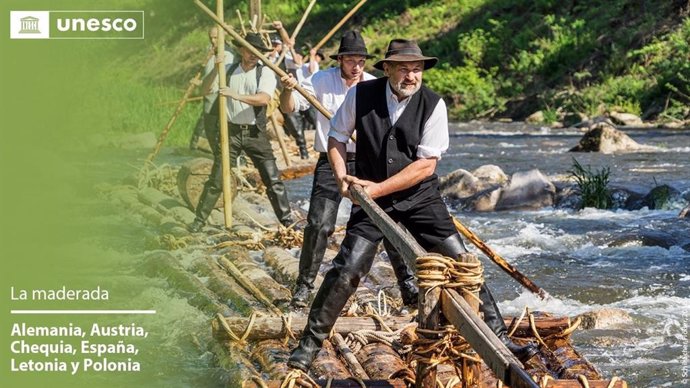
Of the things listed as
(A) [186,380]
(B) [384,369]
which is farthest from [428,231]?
(A) [186,380]

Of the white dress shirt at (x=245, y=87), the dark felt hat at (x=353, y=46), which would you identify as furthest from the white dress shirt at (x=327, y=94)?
the white dress shirt at (x=245, y=87)

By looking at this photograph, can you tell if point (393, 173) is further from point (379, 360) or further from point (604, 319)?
point (604, 319)

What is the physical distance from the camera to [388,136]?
18.1 feet

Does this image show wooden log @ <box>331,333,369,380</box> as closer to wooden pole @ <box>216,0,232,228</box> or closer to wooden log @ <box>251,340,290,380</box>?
wooden log @ <box>251,340,290,380</box>

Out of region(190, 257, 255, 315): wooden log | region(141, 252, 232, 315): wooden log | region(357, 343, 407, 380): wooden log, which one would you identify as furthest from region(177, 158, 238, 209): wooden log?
region(357, 343, 407, 380): wooden log

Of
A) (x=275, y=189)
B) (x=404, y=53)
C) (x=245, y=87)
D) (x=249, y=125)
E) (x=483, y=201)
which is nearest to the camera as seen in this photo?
(x=404, y=53)

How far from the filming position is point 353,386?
5117 millimetres

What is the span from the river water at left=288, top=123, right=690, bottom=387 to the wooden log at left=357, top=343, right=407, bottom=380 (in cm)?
147

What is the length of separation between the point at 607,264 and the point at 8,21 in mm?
5896

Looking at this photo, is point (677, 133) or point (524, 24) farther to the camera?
point (524, 24)

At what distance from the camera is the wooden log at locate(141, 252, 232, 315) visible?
292 inches

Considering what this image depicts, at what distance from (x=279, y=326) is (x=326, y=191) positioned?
1469mm

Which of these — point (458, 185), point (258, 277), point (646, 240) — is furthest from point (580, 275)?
point (458, 185)

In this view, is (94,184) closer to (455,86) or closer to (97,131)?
(97,131)
